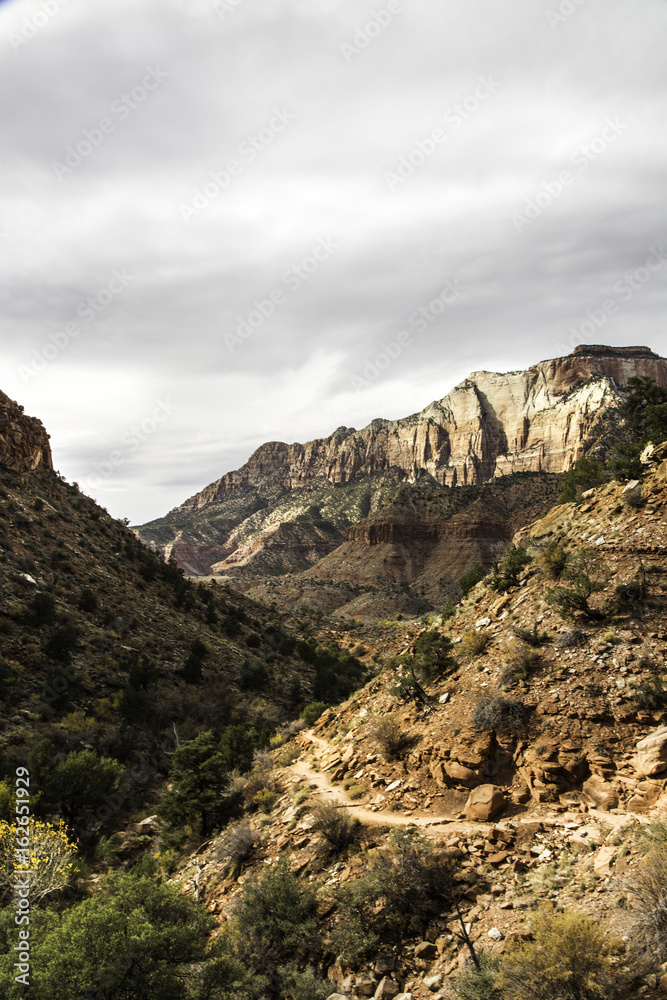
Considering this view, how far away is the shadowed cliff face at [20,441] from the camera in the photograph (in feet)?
134

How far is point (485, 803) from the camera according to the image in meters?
11.0

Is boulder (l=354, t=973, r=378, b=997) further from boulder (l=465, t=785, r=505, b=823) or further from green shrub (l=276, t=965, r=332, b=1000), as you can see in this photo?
boulder (l=465, t=785, r=505, b=823)

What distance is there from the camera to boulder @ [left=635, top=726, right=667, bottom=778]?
9836 mm

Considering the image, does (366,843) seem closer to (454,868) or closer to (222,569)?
(454,868)

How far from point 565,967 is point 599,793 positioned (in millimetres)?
4721

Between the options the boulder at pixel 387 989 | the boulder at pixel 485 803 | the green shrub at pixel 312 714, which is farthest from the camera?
the green shrub at pixel 312 714

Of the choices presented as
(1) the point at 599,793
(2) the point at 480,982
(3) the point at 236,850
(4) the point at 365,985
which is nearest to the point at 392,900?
(4) the point at 365,985

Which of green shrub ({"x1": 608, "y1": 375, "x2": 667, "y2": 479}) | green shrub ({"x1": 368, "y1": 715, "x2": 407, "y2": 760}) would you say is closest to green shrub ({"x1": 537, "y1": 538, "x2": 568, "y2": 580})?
green shrub ({"x1": 608, "y1": 375, "x2": 667, "y2": 479})

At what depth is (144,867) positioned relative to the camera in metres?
14.7

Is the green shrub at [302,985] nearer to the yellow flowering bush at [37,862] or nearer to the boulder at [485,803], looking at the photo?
the boulder at [485,803]

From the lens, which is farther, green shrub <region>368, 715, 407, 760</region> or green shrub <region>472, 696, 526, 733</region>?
green shrub <region>368, 715, 407, 760</region>

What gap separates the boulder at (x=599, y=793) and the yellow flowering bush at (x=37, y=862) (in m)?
13.1

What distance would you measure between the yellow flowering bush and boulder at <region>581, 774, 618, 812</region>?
1310 cm

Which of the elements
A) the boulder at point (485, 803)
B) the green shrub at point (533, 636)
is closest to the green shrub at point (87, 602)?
the green shrub at point (533, 636)
